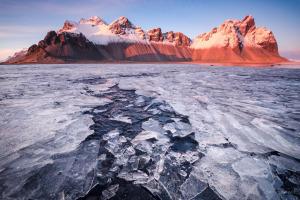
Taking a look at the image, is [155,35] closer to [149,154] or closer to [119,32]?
[119,32]

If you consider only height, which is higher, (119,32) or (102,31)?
(102,31)

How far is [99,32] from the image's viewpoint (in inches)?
4941

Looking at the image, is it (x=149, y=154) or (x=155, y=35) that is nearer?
(x=149, y=154)

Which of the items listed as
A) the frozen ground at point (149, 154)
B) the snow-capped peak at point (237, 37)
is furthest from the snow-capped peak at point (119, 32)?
the frozen ground at point (149, 154)

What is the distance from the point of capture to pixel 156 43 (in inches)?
5177

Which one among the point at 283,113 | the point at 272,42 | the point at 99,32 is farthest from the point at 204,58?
the point at 283,113

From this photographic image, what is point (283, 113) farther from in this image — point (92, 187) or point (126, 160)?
point (92, 187)

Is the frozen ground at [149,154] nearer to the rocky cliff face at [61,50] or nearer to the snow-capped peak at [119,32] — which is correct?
the rocky cliff face at [61,50]

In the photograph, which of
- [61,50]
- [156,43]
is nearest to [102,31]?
[156,43]

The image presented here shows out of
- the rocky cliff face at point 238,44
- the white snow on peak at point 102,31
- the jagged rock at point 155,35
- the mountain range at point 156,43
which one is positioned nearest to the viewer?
the mountain range at point 156,43

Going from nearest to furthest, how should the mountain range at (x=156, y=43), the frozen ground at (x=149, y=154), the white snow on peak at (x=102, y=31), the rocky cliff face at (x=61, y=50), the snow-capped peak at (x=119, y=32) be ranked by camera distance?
the frozen ground at (x=149, y=154) → the rocky cliff face at (x=61, y=50) → the mountain range at (x=156, y=43) → the white snow on peak at (x=102, y=31) → the snow-capped peak at (x=119, y=32)

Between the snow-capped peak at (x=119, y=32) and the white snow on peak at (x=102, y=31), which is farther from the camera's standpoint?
the snow-capped peak at (x=119, y=32)

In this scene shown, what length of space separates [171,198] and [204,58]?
12802 centimetres

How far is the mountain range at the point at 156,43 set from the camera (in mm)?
91062
